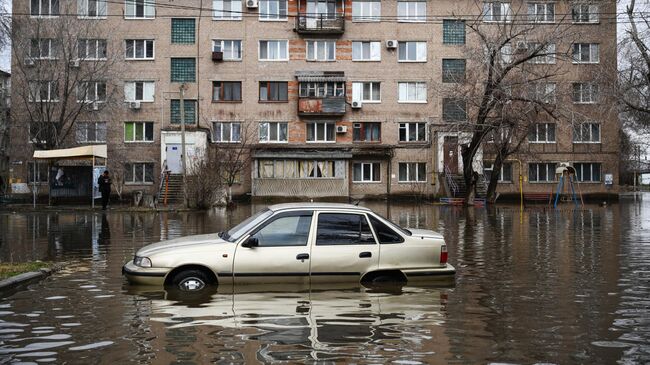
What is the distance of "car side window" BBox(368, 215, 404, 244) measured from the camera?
9727 millimetres

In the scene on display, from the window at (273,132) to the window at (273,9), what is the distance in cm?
798

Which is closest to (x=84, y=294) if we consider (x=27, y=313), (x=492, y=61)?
(x=27, y=313)

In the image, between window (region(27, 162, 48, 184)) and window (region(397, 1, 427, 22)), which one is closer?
window (region(27, 162, 48, 184))

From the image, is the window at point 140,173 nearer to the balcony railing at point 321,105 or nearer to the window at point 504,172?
the balcony railing at point 321,105

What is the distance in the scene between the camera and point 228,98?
4766 cm

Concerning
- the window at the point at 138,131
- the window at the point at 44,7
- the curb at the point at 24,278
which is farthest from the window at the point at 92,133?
the curb at the point at 24,278

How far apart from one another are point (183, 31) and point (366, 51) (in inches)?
544

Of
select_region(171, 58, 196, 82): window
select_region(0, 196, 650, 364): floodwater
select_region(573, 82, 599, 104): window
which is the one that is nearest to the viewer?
select_region(0, 196, 650, 364): floodwater

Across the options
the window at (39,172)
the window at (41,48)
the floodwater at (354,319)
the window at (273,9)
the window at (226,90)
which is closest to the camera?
the floodwater at (354,319)

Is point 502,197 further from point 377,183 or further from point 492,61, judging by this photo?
point 492,61

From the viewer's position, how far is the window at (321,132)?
47875 mm

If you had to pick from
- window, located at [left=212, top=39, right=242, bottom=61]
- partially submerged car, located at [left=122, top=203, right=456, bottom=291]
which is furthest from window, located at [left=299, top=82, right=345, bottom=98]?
partially submerged car, located at [left=122, top=203, right=456, bottom=291]

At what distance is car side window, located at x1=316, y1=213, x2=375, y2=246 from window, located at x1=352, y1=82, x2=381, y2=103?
38.8 metres

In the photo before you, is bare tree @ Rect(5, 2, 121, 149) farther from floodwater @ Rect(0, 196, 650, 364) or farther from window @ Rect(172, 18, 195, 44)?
floodwater @ Rect(0, 196, 650, 364)
